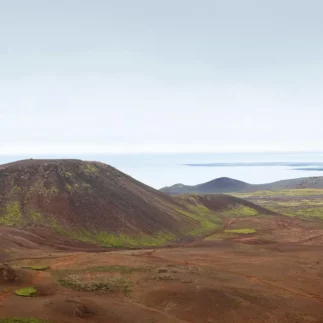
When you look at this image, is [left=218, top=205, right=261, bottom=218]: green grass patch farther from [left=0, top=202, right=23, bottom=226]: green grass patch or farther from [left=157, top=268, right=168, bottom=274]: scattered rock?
[left=157, top=268, right=168, bottom=274]: scattered rock

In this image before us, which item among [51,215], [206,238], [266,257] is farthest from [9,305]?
[206,238]

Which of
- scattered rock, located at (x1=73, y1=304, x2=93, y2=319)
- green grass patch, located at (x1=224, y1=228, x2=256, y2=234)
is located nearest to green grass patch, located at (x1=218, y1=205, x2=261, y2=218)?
green grass patch, located at (x1=224, y1=228, x2=256, y2=234)

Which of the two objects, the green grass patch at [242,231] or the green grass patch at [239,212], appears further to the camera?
the green grass patch at [239,212]

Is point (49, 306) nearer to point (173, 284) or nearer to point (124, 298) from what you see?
point (124, 298)

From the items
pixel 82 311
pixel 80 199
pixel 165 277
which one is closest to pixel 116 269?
pixel 165 277

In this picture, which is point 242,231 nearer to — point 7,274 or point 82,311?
point 7,274

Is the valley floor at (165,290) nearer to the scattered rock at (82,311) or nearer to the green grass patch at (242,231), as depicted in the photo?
the scattered rock at (82,311)

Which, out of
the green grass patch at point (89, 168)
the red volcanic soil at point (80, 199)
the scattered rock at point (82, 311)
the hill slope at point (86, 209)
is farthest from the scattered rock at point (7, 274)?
the green grass patch at point (89, 168)
